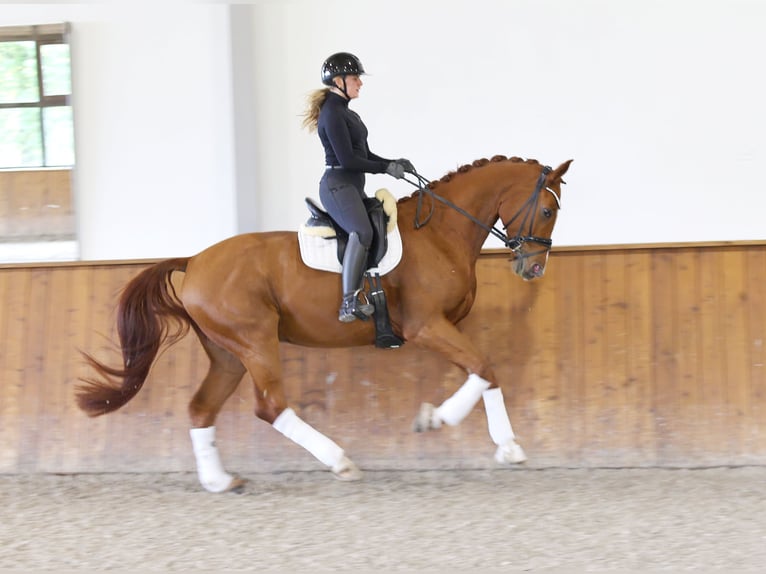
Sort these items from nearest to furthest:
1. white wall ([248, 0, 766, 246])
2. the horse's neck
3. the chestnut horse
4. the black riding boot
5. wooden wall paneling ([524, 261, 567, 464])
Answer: the black riding boot, the chestnut horse, the horse's neck, wooden wall paneling ([524, 261, 567, 464]), white wall ([248, 0, 766, 246])

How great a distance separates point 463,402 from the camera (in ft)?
14.6

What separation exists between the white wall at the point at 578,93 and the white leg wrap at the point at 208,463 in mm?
2371

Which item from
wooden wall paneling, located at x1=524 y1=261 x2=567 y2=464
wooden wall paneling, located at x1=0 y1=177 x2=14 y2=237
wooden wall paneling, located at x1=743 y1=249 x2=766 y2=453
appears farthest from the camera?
wooden wall paneling, located at x1=0 y1=177 x2=14 y2=237

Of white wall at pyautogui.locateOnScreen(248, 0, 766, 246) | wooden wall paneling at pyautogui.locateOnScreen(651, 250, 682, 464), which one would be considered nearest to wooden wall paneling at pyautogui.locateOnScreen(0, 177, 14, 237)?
white wall at pyautogui.locateOnScreen(248, 0, 766, 246)

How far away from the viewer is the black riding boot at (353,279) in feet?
14.5

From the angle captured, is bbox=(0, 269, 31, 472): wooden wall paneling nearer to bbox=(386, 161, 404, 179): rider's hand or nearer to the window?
the window

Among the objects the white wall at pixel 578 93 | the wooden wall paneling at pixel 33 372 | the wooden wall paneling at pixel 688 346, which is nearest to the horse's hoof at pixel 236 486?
the wooden wall paneling at pixel 33 372

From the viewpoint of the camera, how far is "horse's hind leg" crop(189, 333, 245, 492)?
4777 mm

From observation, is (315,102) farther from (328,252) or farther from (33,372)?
(33,372)

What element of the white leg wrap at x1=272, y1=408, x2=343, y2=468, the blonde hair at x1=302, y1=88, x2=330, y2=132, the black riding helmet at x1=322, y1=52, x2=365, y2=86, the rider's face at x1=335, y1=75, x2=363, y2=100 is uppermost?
the black riding helmet at x1=322, y1=52, x2=365, y2=86

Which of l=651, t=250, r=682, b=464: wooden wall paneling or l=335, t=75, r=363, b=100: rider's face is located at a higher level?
l=335, t=75, r=363, b=100: rider's face

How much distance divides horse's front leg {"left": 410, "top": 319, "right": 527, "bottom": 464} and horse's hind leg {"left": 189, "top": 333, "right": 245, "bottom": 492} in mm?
1181

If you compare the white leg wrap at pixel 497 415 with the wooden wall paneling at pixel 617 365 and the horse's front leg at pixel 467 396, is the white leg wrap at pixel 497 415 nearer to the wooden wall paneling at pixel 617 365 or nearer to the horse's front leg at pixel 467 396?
the horse's front leg at pixel 467 396

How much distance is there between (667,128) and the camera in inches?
245
